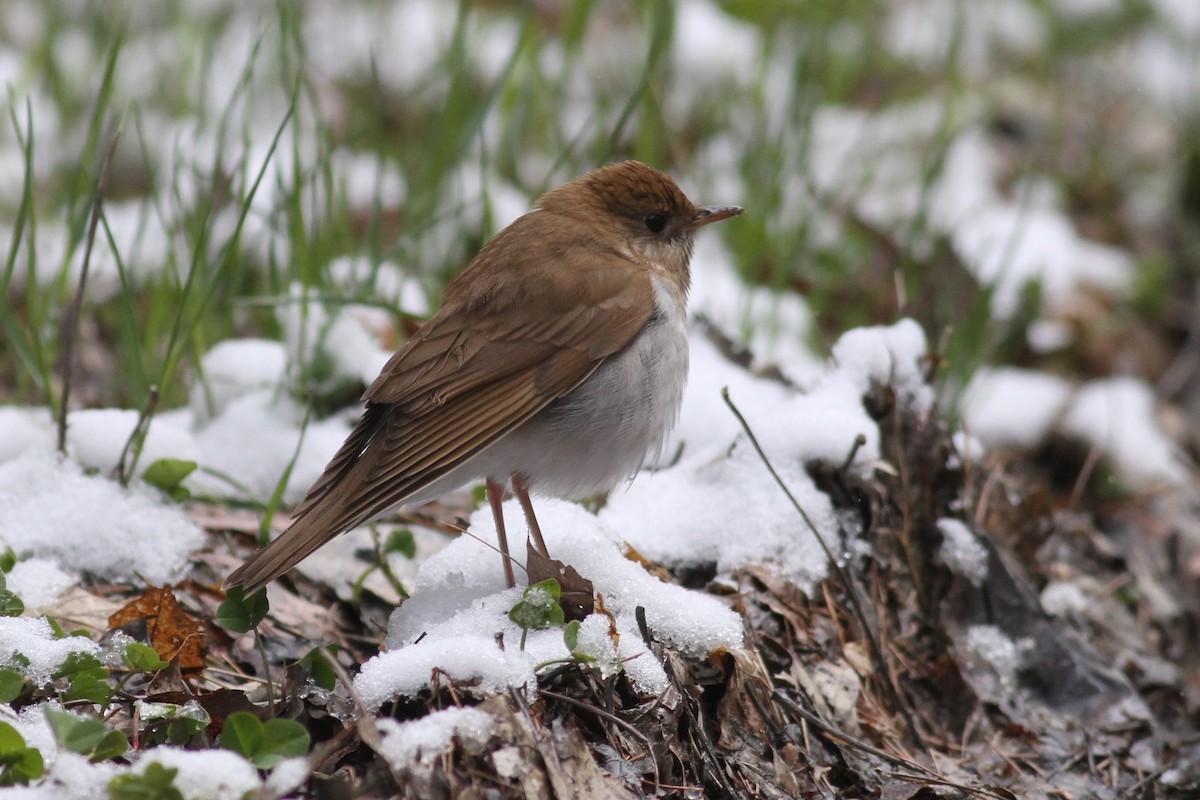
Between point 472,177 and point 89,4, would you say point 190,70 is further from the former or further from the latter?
point 472,177

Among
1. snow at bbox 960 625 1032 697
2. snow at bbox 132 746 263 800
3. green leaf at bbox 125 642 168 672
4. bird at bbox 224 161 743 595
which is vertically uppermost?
bird at bbox 224 161 743 595

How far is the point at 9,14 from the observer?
27.1 ft

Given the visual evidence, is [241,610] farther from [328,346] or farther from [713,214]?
[713,214]

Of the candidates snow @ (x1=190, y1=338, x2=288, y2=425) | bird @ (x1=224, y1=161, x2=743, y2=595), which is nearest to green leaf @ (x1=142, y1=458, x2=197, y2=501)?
bird @ (x1=224, y1=161, x2=743, y2=595)

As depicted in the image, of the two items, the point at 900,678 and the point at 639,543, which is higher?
the point at 639,543

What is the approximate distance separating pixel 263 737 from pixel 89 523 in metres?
1.40

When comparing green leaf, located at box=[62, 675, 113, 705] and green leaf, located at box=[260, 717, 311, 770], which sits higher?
green leaf, located at box=[260, 717, 311, 770]

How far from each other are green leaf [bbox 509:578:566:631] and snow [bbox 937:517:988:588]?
163cm

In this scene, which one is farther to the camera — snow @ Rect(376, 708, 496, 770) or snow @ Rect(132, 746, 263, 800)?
snow @ Rect(376, 708, 496, 770)

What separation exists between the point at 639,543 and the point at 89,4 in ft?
15.5

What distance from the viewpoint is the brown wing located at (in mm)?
3035

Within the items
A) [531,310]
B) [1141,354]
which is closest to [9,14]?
[531,310]

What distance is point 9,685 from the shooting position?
2562mm

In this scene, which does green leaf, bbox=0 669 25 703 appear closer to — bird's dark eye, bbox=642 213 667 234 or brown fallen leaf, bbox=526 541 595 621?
brown fallen leaf, bbox=526 541 595 621
